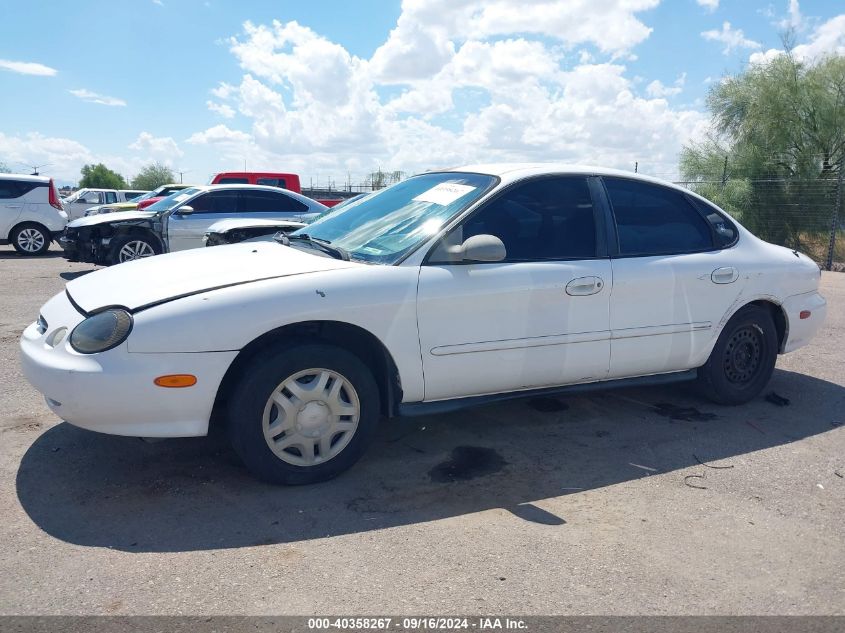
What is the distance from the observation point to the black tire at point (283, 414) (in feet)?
11.6

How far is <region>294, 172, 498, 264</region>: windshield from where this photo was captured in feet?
13.5

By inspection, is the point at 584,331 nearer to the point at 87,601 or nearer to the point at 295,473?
the point at 295,473

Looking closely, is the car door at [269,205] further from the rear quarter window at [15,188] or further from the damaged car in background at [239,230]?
the rear quarter window at [15,188]

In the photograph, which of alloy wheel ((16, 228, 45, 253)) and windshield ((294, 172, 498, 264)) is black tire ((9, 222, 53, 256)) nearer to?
alloy wheel ((16, 228, 45, 253))

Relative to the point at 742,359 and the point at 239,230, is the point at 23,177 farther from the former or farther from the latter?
the point at 742,359

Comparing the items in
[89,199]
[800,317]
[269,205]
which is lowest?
[800,317]

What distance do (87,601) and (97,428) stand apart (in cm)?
95

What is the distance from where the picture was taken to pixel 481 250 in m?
3.94

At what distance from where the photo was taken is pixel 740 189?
1920 cm

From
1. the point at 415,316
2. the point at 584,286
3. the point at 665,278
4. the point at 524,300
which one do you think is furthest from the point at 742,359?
the point at 415,316

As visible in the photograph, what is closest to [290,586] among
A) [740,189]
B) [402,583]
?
[402,583]

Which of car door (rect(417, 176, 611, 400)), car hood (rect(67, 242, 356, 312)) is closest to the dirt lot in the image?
car door (rect(417, 176, 611, 400))

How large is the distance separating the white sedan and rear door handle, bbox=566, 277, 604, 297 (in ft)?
0.03

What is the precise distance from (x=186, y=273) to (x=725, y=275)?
3478 mm
